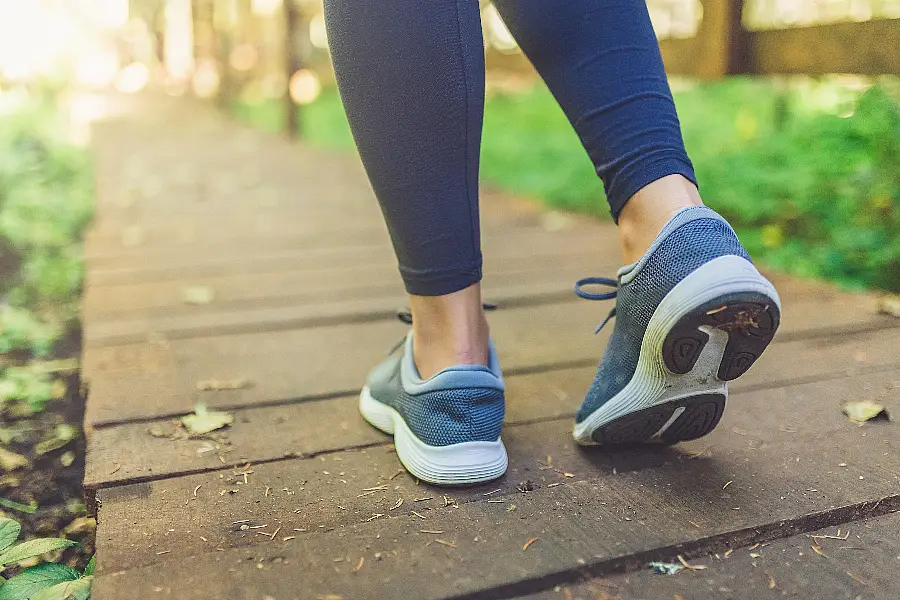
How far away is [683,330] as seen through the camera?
80cm

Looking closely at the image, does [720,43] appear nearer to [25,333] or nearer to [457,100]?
[457,100]

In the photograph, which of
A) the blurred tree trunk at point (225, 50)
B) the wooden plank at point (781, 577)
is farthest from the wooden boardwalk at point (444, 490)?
the blurred tree trunk at point (225, 50)

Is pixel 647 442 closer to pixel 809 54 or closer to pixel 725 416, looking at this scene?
pixel 725 416

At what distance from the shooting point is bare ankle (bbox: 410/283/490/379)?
946mm

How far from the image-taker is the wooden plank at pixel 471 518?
74 cm

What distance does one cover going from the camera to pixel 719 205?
2.53 m

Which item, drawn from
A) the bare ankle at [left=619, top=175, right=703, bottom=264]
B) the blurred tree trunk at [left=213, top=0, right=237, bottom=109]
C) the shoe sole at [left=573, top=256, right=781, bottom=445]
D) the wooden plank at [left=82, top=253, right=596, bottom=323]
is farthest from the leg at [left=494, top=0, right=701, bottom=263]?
the blurred tree trunk at [left=213, top=0, right=237, bottom=109]

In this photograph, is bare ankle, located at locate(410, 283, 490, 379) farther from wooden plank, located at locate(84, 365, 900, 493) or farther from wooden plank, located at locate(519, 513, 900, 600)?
wooden plank, located at locate(519, 513, 900, 600)

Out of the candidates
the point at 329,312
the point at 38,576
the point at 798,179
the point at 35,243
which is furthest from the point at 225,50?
the point at 38,576

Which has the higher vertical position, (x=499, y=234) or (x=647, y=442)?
(x=647, y=442)

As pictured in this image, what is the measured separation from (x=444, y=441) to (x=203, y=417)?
39 cm

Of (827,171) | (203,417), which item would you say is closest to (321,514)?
(203,417)

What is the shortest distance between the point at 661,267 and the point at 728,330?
0.09 metres

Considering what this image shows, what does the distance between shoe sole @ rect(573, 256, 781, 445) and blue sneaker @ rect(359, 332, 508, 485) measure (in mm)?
128
